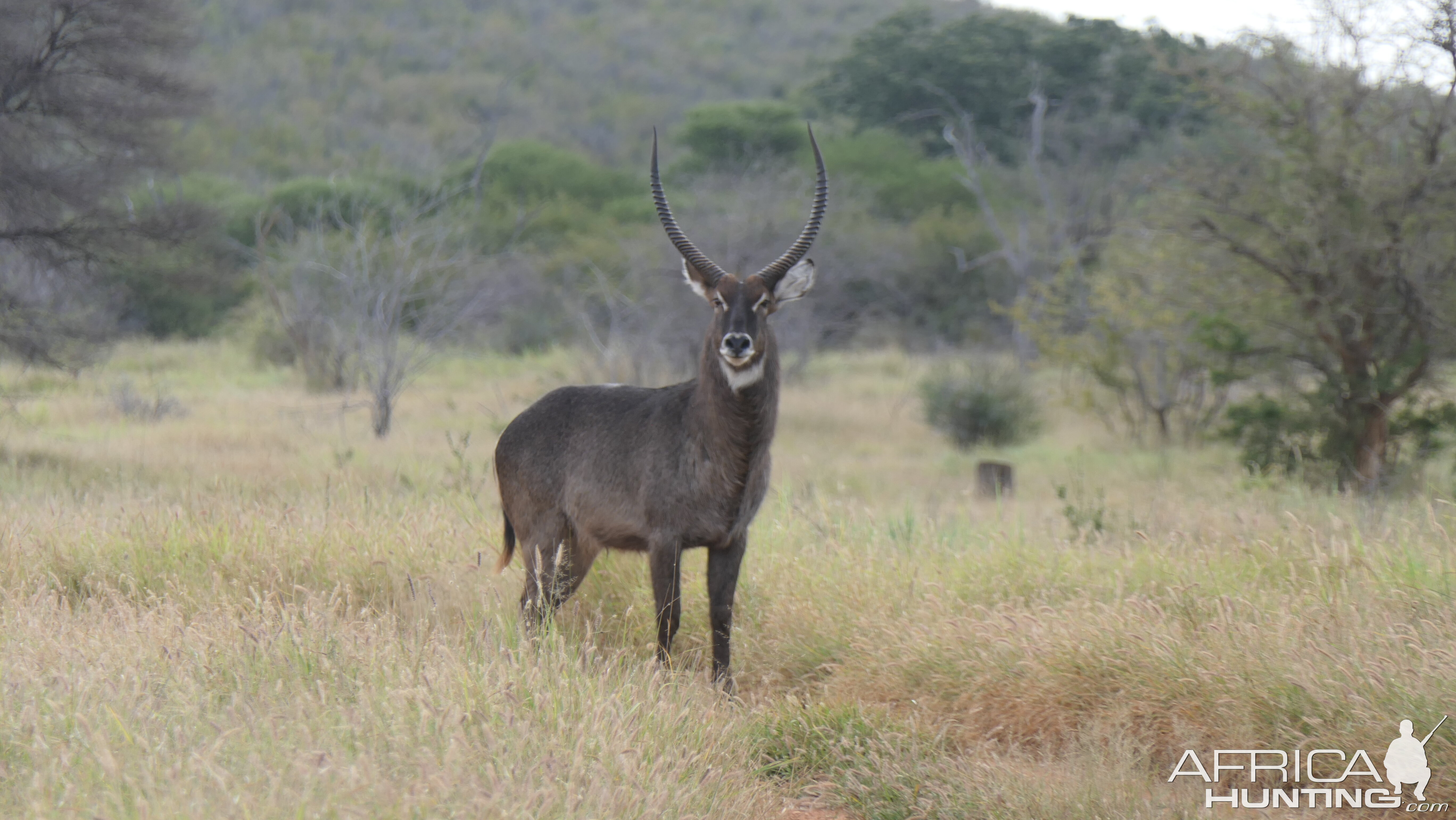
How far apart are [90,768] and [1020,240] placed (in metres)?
25.0

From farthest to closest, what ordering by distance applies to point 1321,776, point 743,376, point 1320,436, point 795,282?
point 1320,436 → point 795,282 → point 743,376 → point 1321,776

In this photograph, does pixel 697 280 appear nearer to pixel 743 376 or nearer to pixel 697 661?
pixel 743 376

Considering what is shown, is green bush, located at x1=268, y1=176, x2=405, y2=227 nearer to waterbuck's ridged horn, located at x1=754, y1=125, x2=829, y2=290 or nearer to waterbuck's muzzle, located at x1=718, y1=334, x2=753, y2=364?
waterbuck's ridged horn, located at x1=754, y1=125, x2=829, y2=290

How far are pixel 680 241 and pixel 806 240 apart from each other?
500 millimetres

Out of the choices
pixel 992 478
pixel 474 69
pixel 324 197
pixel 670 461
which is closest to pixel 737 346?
pixel 670 461

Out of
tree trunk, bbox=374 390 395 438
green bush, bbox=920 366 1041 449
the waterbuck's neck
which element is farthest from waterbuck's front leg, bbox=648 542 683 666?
green bush, bbox=920 366 1041 449

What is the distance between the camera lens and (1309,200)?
10.5m

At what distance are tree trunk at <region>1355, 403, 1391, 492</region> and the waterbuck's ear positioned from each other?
7.67 m

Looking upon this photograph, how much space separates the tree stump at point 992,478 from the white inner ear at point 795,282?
20.1 feet

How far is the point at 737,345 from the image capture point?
434 cm

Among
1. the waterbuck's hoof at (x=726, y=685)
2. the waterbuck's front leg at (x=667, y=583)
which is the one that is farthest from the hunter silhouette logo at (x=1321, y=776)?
the waterbuck's front leg at (x=667, y=583)

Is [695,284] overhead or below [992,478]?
overhead

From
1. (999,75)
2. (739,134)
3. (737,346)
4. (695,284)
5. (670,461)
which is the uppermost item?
(999,75)

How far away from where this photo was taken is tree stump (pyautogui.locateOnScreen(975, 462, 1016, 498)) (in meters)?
10.6
